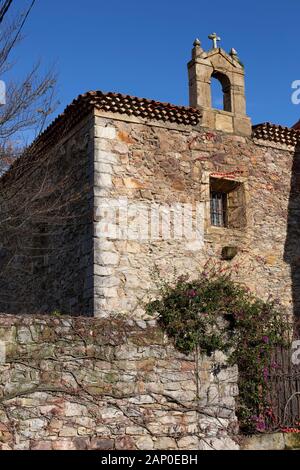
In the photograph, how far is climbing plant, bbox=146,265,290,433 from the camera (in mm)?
7516

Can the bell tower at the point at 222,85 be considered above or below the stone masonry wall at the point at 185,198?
above

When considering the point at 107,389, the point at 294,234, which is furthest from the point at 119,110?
the point at 107,389

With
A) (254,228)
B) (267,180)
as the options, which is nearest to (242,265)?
(254,228)

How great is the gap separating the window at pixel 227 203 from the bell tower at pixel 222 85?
3.43 ft

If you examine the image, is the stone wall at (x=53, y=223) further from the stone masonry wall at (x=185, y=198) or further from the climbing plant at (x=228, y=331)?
the climbing plant at (x=228, y=331)

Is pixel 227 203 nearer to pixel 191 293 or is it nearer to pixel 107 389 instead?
pixel 191 293

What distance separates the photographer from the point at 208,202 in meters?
10.5

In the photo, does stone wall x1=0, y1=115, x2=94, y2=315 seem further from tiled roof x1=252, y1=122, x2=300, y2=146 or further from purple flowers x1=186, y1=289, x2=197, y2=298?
tiled roof x1=252, y1=122, x2=300, y2=146

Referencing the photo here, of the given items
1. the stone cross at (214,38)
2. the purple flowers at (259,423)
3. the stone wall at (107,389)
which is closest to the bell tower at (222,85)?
the stone cross at (214,38)

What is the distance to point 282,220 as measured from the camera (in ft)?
36.8

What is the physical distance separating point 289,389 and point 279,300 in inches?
105

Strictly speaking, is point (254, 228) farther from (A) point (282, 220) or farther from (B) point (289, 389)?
(B) point (289, 389)

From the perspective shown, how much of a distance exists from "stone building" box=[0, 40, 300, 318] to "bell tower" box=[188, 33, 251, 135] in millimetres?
23

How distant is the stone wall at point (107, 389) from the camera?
642 centimetres
